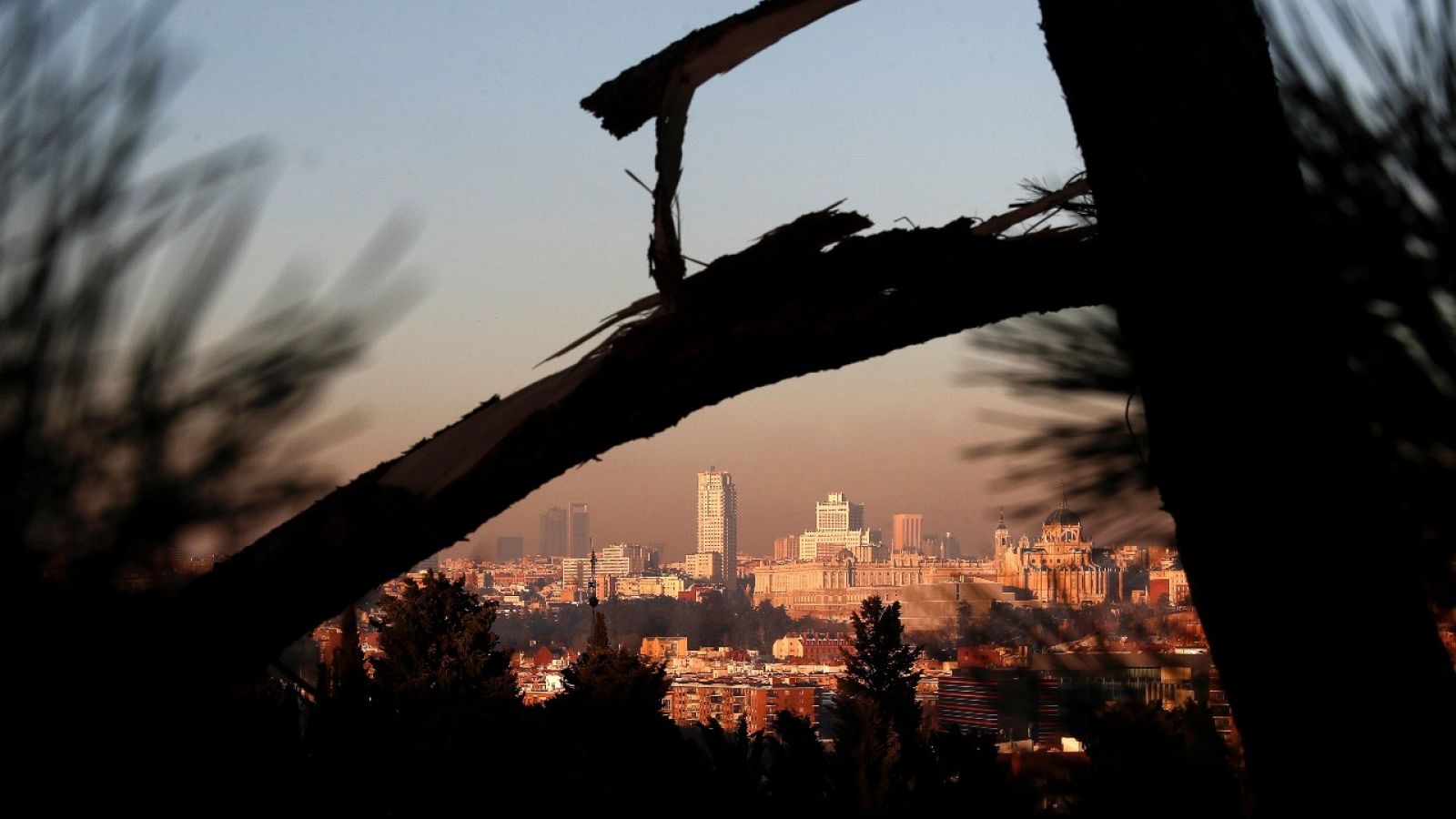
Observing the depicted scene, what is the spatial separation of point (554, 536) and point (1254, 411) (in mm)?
129538

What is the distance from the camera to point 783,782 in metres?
1.96

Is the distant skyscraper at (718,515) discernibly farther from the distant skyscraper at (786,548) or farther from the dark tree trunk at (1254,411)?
the dark tree trunk at (1254,411)

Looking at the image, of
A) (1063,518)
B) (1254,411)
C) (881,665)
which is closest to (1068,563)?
(1063,518)

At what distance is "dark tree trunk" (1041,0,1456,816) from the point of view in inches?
48.3

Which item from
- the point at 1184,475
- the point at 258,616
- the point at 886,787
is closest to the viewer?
the point at 258,616

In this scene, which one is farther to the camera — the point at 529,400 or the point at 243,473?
the point at 529,400

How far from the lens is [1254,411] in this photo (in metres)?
1.27

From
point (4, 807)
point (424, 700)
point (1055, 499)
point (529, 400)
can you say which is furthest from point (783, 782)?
point (4, 807)

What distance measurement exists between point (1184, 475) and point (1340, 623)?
0.18 meters

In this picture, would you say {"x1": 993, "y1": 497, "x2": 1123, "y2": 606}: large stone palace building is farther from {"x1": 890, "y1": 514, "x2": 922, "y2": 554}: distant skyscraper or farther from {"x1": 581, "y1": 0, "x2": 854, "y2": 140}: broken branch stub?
{"x1": 890, "y1": 514, "x2": 922, "y2": 554}: distant skyscraper

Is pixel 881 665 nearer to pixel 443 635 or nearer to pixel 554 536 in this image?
pixel 443 635

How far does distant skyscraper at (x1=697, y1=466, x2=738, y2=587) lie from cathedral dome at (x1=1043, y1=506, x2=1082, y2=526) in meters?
137

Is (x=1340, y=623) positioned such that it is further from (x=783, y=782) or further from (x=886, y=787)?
(x=886, y=787)

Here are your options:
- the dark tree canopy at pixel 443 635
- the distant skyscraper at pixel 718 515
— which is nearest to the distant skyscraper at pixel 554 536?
the distant skyscraper at pixel 718 515
